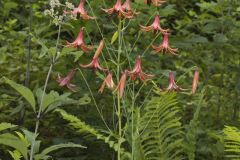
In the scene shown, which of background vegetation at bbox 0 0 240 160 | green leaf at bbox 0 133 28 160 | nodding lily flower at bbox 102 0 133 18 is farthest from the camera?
background vegetation at bbox 0 0 240 160

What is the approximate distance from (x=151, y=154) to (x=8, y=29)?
171 cm

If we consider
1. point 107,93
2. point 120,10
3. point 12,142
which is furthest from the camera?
point 107,93

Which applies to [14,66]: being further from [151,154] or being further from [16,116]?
[151,154]

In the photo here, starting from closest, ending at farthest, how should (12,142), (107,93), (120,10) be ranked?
1. (12,142)
2. (120,10)
3. (107,93)

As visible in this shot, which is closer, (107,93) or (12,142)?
(12,142)

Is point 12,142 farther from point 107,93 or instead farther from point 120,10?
point 107,93

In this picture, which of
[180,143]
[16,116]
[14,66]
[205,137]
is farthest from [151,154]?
[14,66]

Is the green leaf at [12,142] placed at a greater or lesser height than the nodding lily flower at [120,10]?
lesser

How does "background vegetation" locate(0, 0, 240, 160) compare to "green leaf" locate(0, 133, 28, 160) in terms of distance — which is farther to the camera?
"background vegetation" locate(0, 0, 240, 160)

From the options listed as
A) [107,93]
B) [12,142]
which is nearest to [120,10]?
[12,142]

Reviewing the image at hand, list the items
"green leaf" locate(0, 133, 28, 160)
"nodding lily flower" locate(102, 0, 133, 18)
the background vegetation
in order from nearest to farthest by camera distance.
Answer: "green leaf" locate(0, 133, 28, 160) < "nodding lily flower" locate(102, 0, 133, 18) < the background vegetation

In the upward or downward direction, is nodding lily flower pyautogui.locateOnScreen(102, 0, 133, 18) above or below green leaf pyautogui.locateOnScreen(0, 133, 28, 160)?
above

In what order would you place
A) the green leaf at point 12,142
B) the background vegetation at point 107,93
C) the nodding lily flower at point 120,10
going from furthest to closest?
the background vegetation at point 107,93 → the nodding lily flower at point 120,10 → the green leaf at point 12,142

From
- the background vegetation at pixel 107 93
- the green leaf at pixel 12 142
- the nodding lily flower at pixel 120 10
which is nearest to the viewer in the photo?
the green leaf at pixel 12 142
